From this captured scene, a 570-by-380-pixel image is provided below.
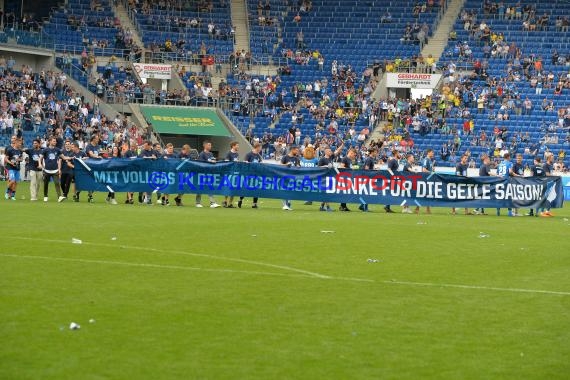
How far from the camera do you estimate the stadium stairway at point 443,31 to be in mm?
60281

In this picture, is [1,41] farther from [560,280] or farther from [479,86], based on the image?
[560,280]

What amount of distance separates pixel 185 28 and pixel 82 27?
6.44m

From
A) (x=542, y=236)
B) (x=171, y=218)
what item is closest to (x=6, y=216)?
(x=171, y=218)

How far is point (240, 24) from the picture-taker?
64.0m

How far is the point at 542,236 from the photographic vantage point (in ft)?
76.0

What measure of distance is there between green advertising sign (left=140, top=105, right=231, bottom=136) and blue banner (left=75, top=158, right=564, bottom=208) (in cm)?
2375

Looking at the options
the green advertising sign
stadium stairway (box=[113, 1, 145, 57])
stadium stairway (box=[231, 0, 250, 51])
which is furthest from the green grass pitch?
stadium stairway (box=[231, 0, 250, 51])

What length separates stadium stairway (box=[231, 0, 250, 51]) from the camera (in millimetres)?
62656

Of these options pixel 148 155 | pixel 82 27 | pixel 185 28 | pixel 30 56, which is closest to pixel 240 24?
pixel 185 28

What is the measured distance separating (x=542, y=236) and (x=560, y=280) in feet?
25.6

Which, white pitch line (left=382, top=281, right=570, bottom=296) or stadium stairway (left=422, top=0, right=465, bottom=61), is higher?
stadium stairway (left=422, top=0, right=465, bottom=61)

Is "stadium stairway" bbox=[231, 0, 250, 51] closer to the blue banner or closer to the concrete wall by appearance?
the concrete wall

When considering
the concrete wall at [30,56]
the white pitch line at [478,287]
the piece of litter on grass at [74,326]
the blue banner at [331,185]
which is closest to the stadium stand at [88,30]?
the concrete wall at [30,56]

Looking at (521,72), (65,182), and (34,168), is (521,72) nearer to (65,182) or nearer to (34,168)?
(65,182)
